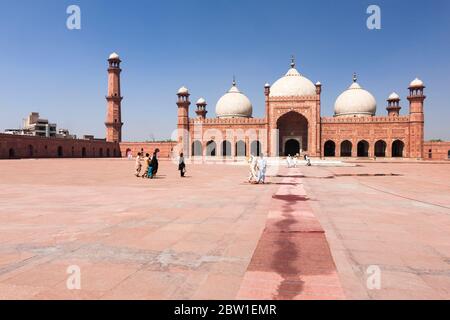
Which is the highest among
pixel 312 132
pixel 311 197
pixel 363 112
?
pixel 363 112

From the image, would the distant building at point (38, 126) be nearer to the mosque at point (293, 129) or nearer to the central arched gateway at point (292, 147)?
the mosque at point (293, 129)

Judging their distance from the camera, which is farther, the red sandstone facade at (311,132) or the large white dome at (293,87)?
the large white dome at (293,87)

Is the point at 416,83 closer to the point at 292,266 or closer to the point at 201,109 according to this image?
the point at 201,109

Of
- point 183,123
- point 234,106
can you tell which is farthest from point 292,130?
point 183,123

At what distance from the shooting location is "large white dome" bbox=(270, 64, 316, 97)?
40.4m

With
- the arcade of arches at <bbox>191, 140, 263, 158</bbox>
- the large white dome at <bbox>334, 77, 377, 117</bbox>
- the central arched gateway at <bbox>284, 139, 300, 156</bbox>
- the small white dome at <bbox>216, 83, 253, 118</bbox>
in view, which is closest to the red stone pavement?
the arcade of arches at <bbox>191, 140, 263, 158</bbox>

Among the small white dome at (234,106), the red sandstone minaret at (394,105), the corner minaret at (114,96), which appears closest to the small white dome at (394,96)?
the red sandstone minaret at (394,105)

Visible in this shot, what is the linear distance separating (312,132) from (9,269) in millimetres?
36693

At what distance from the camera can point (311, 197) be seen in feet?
23.8

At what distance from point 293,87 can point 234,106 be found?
7912 millimetres

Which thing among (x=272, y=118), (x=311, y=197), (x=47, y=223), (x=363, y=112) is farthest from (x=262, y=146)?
(x=47, y=223)

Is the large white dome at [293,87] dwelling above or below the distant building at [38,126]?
above

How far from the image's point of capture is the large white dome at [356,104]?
135 feet
